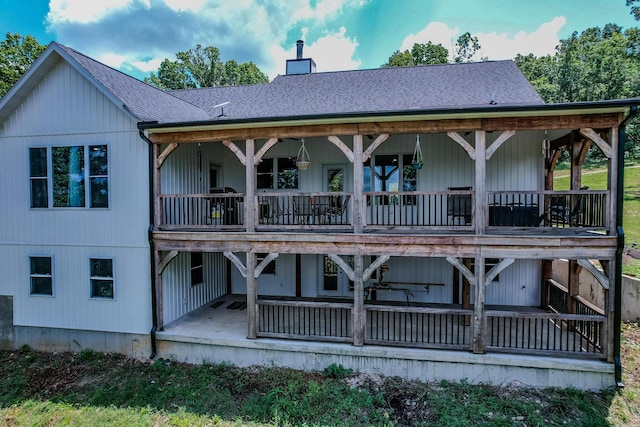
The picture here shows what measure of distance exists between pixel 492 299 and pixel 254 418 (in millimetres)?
7681

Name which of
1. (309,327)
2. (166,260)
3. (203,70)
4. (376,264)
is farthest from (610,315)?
(203,70)

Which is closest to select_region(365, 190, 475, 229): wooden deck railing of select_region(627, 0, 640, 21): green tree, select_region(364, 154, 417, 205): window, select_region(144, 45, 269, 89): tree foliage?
select_region(364, 154, 417, 205): window

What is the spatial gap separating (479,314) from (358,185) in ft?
12.7

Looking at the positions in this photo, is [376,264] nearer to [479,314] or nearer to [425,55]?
[479,314]

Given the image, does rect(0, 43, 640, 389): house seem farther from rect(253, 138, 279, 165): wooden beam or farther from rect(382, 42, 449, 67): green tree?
rect(382, 42, 449, 67): green tree

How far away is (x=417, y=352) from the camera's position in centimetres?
754

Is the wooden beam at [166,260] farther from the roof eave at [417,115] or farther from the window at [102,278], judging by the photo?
the roof eave at [417,115]

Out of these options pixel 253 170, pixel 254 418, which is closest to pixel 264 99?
pixel 253 170

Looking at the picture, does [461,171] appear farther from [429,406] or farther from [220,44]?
[220,44]

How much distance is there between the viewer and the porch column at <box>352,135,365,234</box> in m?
7.71

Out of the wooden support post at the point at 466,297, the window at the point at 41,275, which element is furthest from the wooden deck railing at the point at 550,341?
the window at the point at 41,275

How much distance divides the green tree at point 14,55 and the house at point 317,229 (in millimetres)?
19709

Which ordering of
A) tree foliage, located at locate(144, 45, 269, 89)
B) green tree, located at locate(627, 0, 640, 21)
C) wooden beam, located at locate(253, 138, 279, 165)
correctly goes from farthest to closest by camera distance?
tree foliage, located at locate(144, 45, 269, 89)
green tree, located at locate(627, 0, 640, 21)
wooden beam, located at locate(253, 138, 279, 165)

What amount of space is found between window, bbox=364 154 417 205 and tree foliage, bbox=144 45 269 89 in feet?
106
